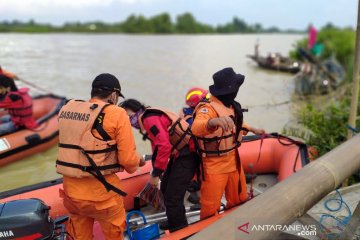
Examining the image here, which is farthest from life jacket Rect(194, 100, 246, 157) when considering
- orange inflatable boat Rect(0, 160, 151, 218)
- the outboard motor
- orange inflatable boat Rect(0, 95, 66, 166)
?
orange inflatable boat Rect(0, 95, 66, 166)

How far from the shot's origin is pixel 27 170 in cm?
550

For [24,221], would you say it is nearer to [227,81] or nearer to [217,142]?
[217,142]

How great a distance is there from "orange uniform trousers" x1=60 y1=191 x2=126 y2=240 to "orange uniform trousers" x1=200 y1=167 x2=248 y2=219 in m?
0.68

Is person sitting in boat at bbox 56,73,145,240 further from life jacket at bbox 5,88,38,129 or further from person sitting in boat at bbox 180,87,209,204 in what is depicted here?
life jacket at bbox 5,88,38,129

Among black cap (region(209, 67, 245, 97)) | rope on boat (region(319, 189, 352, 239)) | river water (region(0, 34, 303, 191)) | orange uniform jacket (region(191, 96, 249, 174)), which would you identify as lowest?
river water (region(0, 34, 303, 191))

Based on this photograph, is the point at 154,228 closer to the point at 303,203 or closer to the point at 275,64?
the point at 303,203

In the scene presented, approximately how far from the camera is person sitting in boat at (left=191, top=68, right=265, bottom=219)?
250cm

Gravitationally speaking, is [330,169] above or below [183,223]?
above

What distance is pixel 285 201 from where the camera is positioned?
1303 millimetres

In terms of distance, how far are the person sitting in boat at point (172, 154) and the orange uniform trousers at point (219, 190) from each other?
182 millimetres

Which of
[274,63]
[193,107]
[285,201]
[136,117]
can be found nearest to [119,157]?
[136,117]

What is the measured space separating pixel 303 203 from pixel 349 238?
2.18 ft

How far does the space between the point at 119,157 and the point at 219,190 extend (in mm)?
881

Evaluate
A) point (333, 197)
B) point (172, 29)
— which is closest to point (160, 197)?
point (333, 197)
